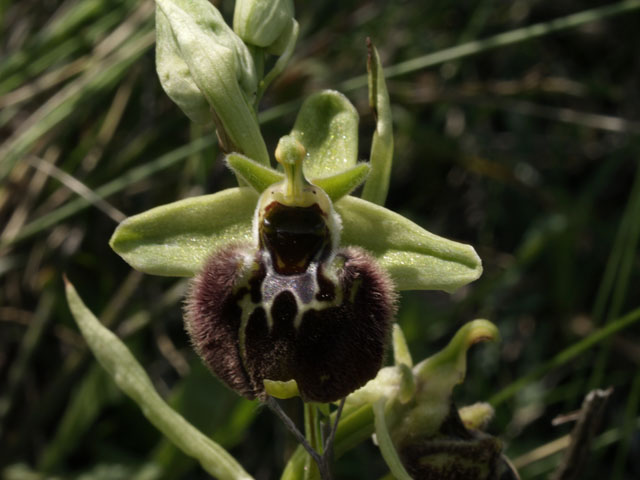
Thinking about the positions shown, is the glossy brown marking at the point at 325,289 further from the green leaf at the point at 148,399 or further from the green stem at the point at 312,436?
the green leaf at the point at 148,399

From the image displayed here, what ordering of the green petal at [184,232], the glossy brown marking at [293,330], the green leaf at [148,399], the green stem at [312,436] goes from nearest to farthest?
1. the glossy brown marking at [293,330]
2. the green petal at [184,232]
3. the green stem at [312,436]
4. the green leaf at [148,399]

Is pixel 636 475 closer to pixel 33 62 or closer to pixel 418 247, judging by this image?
pixel 418 247

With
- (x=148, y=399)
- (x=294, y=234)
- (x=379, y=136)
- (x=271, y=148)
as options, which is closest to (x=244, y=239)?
(x=294, y=234)

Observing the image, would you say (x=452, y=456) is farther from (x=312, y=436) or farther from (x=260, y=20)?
(x=260, y=20)

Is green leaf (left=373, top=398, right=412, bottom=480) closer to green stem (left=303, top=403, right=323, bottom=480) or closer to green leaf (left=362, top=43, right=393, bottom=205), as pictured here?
green stem (left=303, top=403, right=323, bottom=480)

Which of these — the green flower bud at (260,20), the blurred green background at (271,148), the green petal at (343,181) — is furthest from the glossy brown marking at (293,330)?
the blurred green background at (271,148)

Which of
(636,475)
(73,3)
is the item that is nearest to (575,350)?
(636,475)
